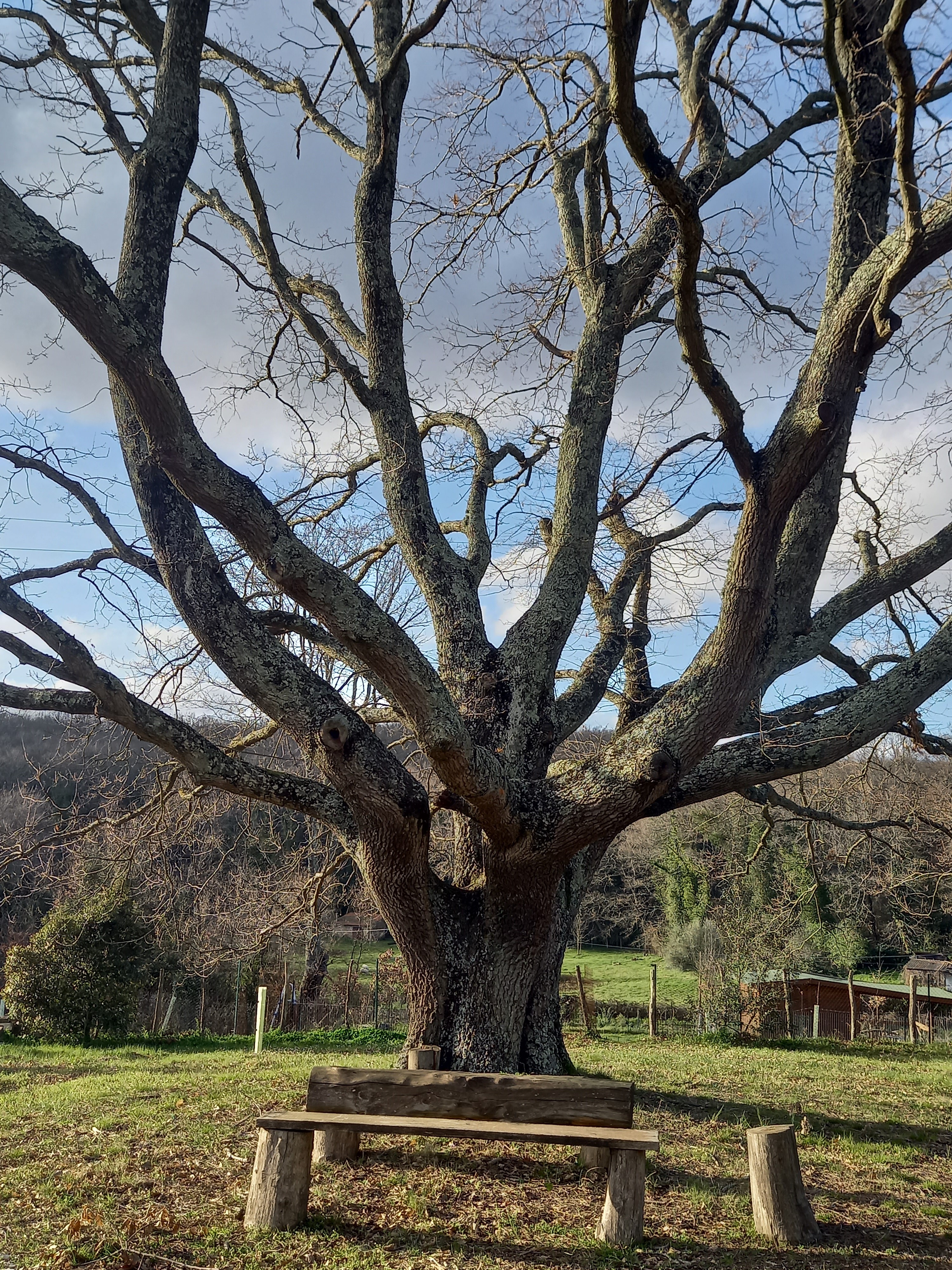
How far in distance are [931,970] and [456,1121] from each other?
19.3 m

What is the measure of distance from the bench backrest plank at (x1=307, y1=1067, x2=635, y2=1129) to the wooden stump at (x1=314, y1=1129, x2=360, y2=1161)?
1.99 ft

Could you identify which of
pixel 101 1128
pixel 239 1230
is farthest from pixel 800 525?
pixel 101 1128

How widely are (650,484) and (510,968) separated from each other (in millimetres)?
4494

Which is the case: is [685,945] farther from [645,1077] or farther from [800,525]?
[800,525]

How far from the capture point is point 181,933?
911 centimetres

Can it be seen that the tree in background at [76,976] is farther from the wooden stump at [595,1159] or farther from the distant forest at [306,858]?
the wooden stump at [595,1159]

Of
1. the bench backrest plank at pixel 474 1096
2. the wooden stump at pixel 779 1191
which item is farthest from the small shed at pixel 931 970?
the bench backrest plank at pixel 474 1096

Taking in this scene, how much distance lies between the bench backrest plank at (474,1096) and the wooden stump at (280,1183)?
37cm

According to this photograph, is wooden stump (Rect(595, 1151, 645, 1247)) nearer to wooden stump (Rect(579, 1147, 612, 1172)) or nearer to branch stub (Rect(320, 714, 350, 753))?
wooden stump (Rect(579, 1147, 612, 1172))

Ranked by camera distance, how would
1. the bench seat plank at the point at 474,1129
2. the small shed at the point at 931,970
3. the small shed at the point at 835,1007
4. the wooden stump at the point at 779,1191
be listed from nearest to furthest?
Answer: the bench seat plank at the point at 474,1129 → the wooden stump at the point at 779,1191 → the small shed at the point at 835,1007 → the small shed at the point at 931,970

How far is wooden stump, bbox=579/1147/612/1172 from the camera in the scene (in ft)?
17.1

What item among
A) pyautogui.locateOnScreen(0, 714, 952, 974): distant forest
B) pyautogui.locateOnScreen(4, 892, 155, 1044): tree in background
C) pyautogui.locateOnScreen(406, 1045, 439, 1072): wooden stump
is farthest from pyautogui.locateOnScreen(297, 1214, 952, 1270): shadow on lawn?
pyautogui.locateOnScreen(4, 892, 155, 1044): tree in background

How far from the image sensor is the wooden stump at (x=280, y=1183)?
13.9 ft

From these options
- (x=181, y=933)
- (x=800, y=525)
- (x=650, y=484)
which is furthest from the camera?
(x=181, y=933)
